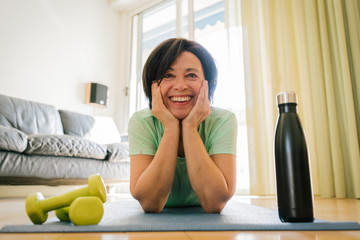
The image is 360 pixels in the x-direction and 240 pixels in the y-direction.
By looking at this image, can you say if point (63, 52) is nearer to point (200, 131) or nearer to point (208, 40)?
point (208, 40)

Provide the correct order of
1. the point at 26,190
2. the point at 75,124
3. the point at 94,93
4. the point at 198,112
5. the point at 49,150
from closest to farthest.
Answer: the point at 198,112
the point at 49,150
the point at 26,190
the point at 75,124
the point at 94,93

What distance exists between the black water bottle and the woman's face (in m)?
0.44

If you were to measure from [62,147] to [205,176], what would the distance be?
5.18 ft

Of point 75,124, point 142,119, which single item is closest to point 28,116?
point 75,124

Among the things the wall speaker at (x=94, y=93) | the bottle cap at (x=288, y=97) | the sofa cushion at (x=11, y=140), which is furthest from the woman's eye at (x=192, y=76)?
the wall speaker at (x=94, y=93)

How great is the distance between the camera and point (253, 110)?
2553mm

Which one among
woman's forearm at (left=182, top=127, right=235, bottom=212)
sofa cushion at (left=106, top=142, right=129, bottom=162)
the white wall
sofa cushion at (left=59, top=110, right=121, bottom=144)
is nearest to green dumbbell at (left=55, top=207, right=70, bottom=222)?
woman's forearm at (left=182, top=127, right=235, bottom=212)

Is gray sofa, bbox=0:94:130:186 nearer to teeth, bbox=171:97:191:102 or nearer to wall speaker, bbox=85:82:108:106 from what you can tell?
wall speaker, bbox=85:82:108:106

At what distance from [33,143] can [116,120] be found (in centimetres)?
240

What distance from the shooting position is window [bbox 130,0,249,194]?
274 centimetres

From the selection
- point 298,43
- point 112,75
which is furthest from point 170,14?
point 298,43

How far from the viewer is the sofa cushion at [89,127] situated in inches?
117

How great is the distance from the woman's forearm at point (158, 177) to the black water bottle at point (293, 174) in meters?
0.37

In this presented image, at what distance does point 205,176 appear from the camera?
Answer: 2.84 feet
